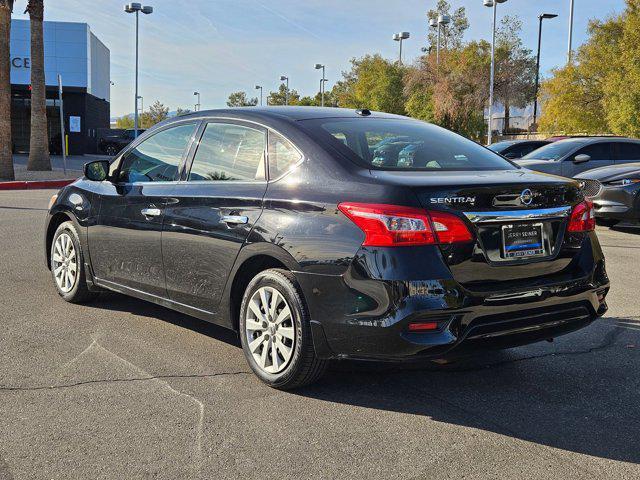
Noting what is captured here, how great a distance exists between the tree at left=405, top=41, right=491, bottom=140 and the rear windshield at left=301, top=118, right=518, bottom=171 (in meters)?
45.3

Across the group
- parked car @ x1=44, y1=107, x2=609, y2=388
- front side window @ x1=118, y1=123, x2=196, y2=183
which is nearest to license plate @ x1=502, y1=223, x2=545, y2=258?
parked car @ x1=44, y1=107, x2=609, y2=388

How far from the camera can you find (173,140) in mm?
5254

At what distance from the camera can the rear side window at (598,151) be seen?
1510 cm

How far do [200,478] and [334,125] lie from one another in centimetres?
236

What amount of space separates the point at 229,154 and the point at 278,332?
1.31 metres

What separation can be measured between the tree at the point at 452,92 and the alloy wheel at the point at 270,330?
152 feet

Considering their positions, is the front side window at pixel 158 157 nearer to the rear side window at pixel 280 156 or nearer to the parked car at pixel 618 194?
the rear side window at pixel 280 156

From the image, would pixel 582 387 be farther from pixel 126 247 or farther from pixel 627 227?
pixel 627 227

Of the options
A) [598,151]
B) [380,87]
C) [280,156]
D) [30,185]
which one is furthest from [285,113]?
[380,87]

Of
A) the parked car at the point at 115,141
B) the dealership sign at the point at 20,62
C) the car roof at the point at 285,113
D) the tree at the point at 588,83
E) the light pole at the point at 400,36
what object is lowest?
the car roof at the point at 285,113

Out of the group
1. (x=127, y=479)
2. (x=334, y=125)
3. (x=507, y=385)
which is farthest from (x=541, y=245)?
(x=127, y=479)

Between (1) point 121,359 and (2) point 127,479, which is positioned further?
(1) point 121,359

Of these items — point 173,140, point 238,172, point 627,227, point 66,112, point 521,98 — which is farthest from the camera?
point 521,98

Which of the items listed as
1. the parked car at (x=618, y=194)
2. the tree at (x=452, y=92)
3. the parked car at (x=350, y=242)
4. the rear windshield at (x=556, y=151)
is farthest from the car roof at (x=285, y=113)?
the tree at (x=452, y=92)
